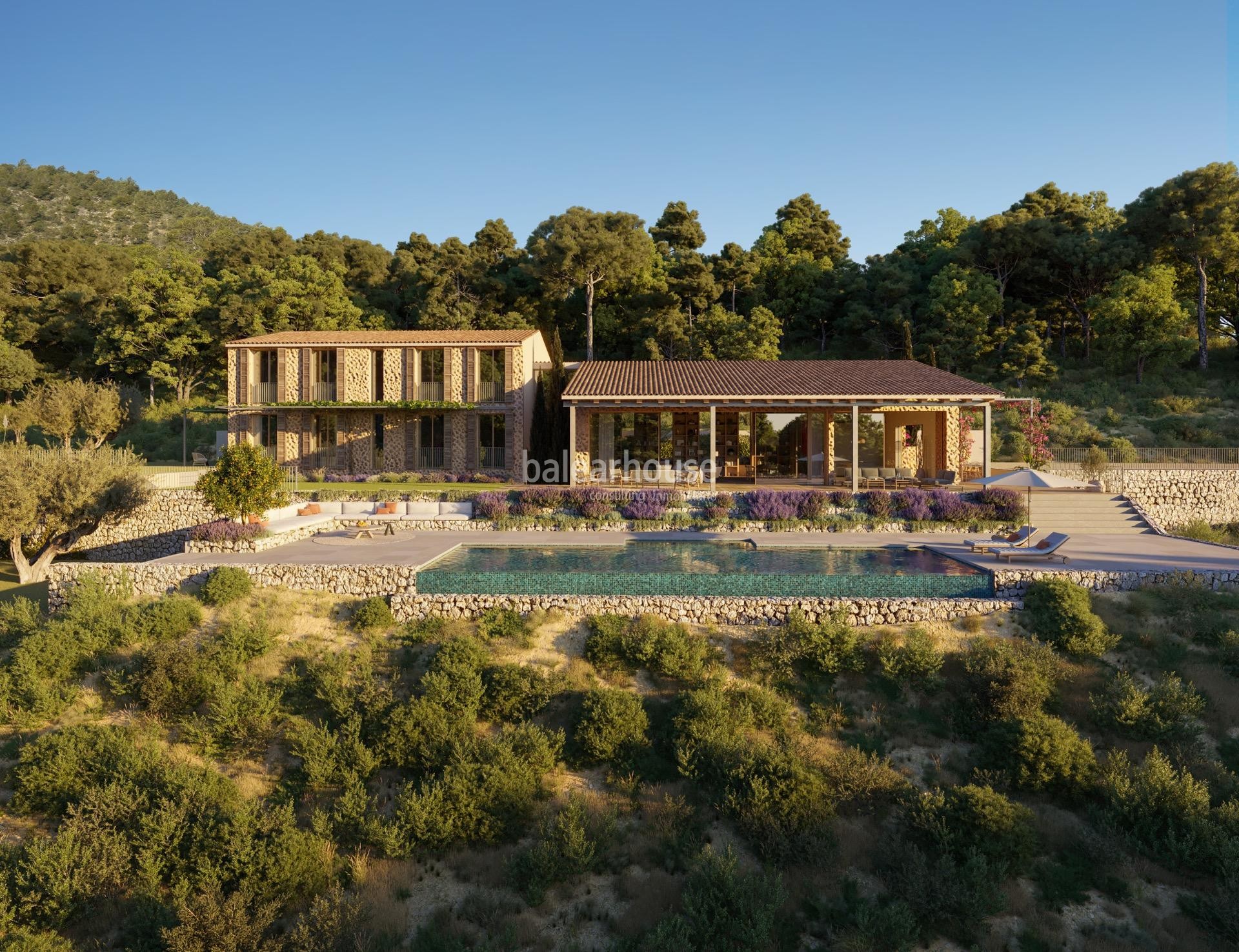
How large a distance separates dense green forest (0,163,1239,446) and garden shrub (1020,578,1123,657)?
22.1m

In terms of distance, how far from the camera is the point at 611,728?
8469 millimetres

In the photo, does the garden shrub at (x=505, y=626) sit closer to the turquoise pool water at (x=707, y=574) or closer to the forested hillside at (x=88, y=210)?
the turquoise pool water at (x=707, y=574)

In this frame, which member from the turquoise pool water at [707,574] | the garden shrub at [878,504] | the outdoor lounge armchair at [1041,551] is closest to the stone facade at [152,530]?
the turquoise pool water at [707,574]

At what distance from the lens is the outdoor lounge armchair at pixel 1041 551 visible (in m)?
12.6

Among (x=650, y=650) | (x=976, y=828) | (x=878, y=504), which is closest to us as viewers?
(x=976, y=828)

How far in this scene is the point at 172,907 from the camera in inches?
253

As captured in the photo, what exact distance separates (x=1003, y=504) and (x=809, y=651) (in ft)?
35.2

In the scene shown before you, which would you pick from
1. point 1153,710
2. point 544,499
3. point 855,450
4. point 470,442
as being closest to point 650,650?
point 1153,710

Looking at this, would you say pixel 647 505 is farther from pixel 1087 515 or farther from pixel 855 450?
pixel 1087 515

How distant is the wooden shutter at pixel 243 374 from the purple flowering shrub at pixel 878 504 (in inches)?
865

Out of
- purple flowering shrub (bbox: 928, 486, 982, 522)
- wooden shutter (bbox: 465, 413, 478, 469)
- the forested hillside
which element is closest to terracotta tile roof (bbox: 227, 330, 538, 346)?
wooden shutter (bbox: 465, 413, 478, 469)

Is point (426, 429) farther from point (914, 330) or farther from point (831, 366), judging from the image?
point (914, 330)

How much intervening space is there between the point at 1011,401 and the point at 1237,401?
16.0 meters

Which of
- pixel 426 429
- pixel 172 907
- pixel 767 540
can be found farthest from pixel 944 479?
pixel 172 907
